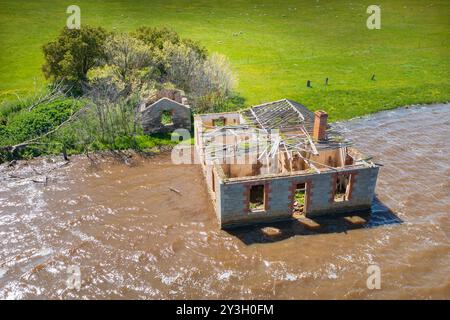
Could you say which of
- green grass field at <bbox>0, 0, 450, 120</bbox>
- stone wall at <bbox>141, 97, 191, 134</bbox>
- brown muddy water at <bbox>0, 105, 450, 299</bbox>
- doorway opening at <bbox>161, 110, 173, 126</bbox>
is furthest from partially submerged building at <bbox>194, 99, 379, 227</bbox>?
green grass field at <bbox>0, 0, 450, 120</bbox>

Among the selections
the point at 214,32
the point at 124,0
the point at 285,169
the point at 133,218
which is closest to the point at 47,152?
the point at 133,218

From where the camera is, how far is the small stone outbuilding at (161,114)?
28906 millimetres

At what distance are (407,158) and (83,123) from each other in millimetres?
24553

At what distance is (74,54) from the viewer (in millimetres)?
34906

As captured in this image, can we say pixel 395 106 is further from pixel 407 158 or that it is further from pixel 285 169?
pixel 285 169

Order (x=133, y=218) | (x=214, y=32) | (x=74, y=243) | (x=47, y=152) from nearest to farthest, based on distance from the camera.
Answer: (x=74, y=243) → (x=133, y=218) → (x=47, y=152) → (x=214, y=32)

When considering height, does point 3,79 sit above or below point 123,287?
above

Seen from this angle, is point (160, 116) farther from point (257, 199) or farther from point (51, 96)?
point (257, 199)

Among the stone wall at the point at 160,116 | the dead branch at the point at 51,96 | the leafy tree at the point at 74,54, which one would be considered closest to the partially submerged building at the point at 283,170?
the stone wall at the point at 160,116

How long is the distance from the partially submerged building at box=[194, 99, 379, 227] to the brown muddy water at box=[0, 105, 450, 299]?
3.57 feet

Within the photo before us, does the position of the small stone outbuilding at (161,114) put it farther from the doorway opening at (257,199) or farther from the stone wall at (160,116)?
the doorway opening at (257,199)

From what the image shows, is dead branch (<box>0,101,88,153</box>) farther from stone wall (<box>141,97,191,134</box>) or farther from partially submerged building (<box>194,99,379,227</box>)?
partially submerged building (<box>194,99,379,227</box>)

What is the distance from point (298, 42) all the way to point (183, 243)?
49.6m

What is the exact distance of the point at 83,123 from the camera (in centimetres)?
2900
